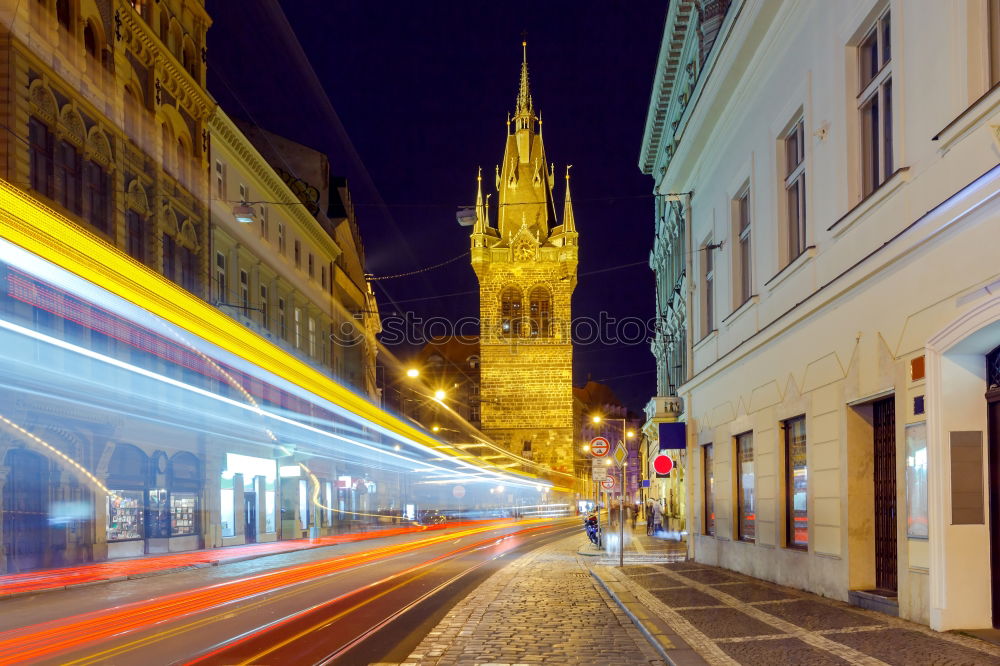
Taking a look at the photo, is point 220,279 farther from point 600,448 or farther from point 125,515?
point 600,448

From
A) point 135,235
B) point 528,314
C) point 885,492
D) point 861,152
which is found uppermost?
point 528,314

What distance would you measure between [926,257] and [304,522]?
4042 cm

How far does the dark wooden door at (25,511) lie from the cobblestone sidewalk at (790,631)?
14.7 metres

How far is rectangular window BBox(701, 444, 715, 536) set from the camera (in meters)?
24.1

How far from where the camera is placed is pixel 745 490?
20859mm

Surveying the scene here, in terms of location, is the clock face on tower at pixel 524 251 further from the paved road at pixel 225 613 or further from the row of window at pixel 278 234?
the paved road at pixel 225 613

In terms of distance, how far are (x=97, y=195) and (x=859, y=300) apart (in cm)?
2208

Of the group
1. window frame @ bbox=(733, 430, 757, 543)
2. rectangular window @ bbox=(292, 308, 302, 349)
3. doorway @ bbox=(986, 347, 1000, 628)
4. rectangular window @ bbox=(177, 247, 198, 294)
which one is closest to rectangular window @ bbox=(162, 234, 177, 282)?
rectangular window @ bbox=(177, 247, 198, 294)

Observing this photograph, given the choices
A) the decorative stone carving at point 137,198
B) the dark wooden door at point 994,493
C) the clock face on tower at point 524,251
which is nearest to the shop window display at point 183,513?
the decorative stone carving at point 137,198

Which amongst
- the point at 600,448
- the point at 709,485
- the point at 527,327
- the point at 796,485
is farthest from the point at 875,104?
the point at 527,327

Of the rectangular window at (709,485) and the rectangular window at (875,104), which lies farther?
the rectangular window at (709,485)

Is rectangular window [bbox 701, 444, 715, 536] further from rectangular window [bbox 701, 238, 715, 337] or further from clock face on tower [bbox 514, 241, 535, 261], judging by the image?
clock face on tower [bbox 514, 241, 535, 261]

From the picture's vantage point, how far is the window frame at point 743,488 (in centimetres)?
1992

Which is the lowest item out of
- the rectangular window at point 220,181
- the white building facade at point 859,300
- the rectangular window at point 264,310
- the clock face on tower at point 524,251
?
the white building facade at point 859,300
